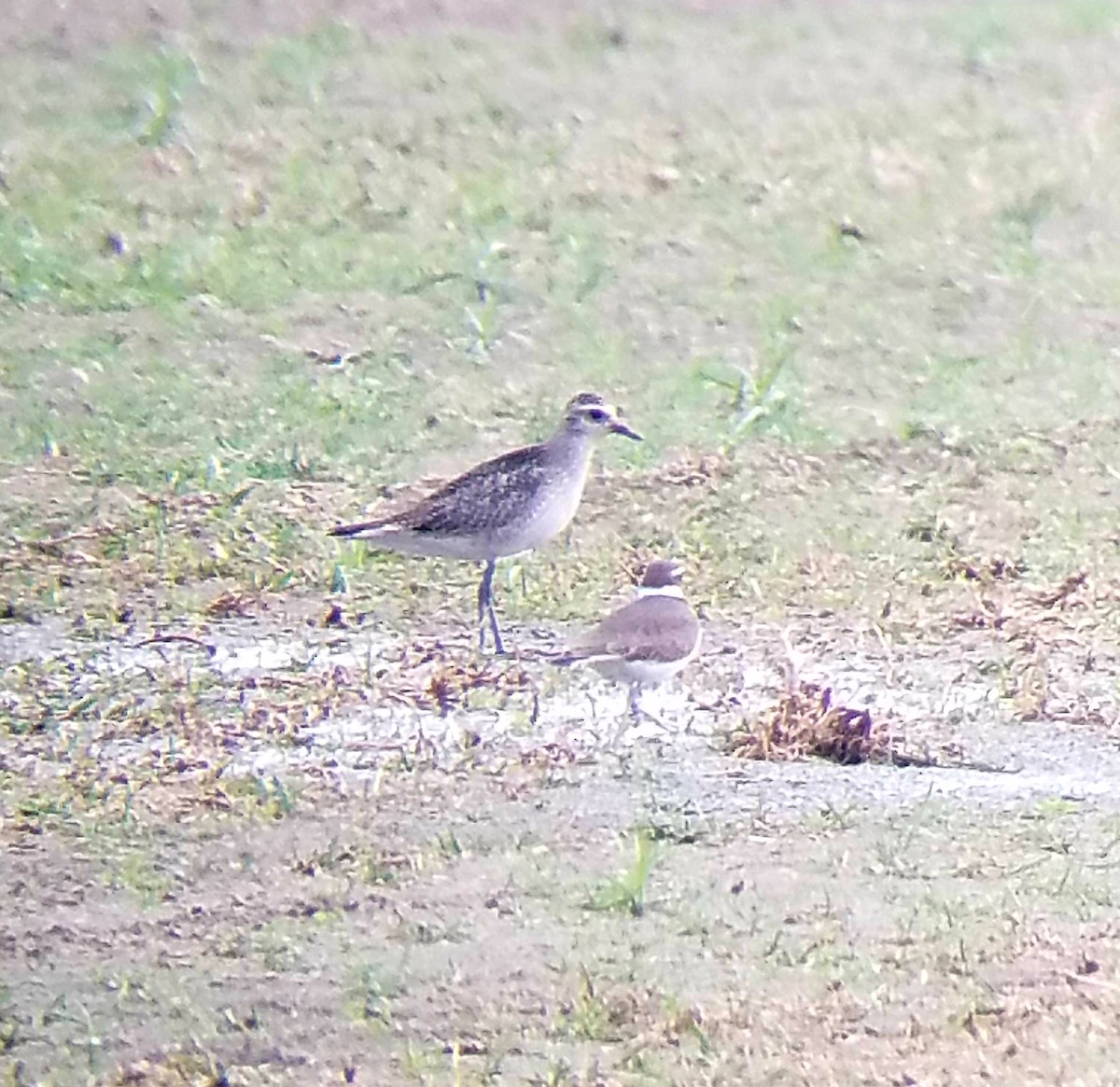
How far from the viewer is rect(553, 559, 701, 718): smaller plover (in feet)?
27.5

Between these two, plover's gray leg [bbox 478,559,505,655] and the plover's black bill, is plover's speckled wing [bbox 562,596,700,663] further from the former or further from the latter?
the plover's black bill

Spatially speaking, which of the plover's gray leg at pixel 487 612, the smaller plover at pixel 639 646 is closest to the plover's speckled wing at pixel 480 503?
the plover's gray leg at pixel 487 612

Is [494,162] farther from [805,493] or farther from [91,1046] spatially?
[91,1046]

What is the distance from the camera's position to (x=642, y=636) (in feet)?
27.6

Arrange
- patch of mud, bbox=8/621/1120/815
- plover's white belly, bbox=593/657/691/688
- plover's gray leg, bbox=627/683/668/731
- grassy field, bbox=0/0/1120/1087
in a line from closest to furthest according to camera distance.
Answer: grassy field, bbox=0/0/1120/1087
patch of mud, bbox=8/621/1120/815
plover's white belly, bbox=593/657/691/688
plover's gray leg, bbox=627/683/668/731

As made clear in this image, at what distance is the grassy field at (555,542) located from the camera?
6.64m

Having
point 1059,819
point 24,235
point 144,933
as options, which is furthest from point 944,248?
point 144,933

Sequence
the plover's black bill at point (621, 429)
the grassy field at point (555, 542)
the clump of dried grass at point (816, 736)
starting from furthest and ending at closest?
the plover's black bill at point (621, 429) < the clump of dried grass at point (816, 736) < the grassy field at point (555, 542)

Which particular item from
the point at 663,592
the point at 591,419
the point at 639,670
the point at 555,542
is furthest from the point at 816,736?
the point at 555,542

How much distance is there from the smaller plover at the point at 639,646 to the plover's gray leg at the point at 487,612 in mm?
406

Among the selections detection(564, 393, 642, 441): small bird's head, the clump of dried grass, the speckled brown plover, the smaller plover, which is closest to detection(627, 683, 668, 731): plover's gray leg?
the smaller plover

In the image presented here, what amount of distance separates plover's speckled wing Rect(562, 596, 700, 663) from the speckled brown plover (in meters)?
0.68

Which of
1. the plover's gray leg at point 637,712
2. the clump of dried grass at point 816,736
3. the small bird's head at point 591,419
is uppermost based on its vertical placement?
the clump of dried grass at point 816,736

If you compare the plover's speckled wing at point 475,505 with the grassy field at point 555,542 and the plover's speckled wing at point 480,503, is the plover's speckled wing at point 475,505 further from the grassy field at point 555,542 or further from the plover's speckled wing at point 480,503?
the grassy field at point 555,542
